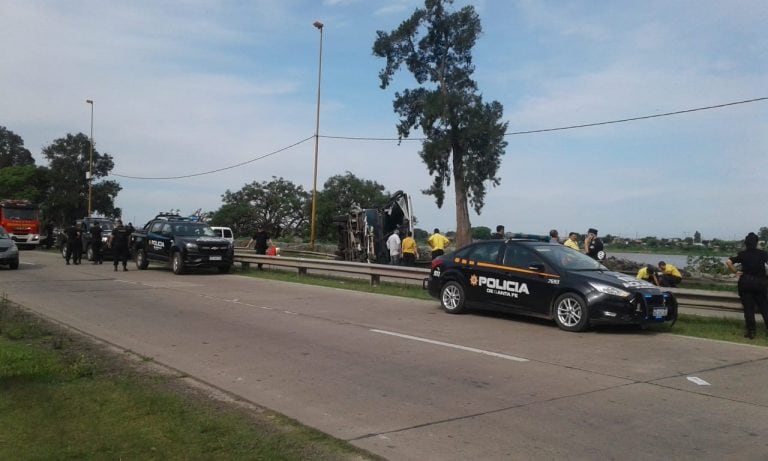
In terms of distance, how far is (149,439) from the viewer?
4758mm

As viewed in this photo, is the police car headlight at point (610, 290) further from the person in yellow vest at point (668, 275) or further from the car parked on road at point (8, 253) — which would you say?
the car parked on road at point (8, 253)

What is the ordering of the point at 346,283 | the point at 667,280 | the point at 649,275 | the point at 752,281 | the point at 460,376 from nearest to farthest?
the point at 460,376 → the point at 752,281 → the point at 649,275 → the point at 667,280 → the point at 346,283

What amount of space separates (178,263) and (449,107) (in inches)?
881

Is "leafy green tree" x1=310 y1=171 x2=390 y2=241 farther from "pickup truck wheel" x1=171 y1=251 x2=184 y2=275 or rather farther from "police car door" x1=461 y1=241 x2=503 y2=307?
"police car door" x1=461 y1=241 x2=503 y2=307

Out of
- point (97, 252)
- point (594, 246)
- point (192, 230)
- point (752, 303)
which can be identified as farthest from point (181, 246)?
point (752, 303)

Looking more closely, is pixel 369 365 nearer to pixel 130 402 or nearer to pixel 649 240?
pixel 130 402

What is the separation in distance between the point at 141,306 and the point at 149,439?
890 centimetres

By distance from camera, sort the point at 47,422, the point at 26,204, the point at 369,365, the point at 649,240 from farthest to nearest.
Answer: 1. the point at 26,204
2. the point at 649,240
3. the point at 369,365
4. the point at 47,422

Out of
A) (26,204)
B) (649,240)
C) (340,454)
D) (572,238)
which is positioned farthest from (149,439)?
(26,204)

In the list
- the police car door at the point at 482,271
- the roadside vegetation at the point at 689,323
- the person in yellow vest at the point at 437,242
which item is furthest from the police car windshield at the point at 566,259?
the person in yellow vest at the point at 437,242

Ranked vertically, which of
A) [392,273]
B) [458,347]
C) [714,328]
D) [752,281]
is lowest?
[458,347]

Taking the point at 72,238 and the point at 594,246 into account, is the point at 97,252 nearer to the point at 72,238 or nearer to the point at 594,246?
the point at 72,238

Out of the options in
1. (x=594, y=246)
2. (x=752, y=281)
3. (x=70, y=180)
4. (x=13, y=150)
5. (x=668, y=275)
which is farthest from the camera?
(x=13, y=150)

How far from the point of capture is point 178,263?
2172cm
